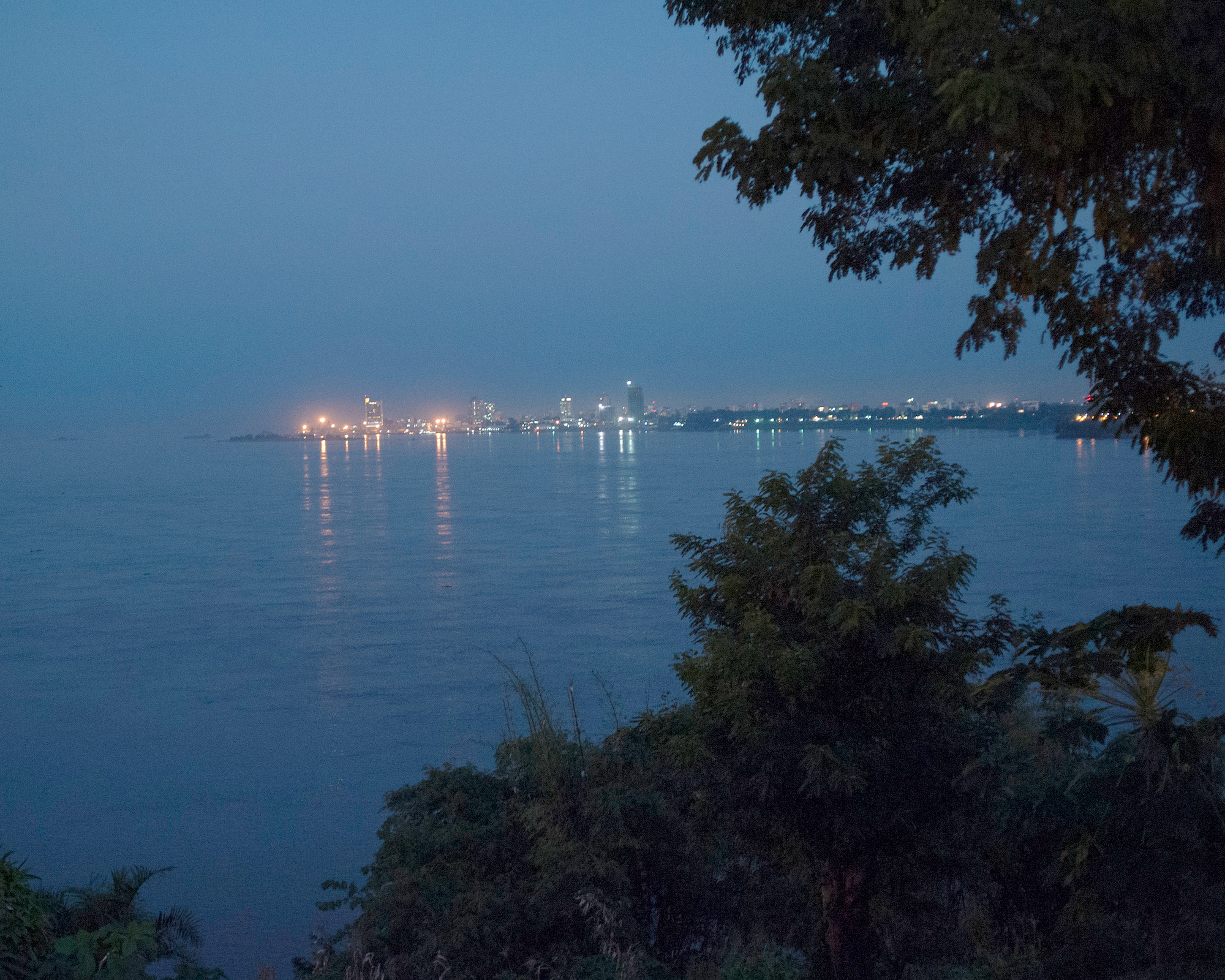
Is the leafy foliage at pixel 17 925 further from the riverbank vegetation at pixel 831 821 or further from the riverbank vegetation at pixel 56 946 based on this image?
the riverbank vegetation at pixel 831 821

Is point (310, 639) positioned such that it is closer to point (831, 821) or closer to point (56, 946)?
point (831, 821)

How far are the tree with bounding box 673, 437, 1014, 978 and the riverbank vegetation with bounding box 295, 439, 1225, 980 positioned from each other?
21mm

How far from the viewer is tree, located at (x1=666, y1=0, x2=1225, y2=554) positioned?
3438 millimetres

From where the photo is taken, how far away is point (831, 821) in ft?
23.2

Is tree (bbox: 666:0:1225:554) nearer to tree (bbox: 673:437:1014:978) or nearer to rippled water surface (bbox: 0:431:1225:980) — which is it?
tree (bbox: 673:437:1014:978)

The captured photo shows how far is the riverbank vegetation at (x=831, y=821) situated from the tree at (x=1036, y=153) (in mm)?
2010

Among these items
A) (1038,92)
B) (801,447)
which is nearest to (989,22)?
(1038,92)

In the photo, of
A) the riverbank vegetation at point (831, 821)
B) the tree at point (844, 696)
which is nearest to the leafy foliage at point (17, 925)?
the riverbank vegetation at point (831, 821)

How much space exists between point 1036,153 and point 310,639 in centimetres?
2495

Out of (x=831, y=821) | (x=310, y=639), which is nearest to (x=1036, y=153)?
(x=831, y=821)

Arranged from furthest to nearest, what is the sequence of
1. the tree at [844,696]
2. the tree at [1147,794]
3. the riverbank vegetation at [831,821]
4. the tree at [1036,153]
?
the tree at [844,696]
the riverbank vegetation at [831,821]
the tree at [1147,794]
the tree at [1036,153]

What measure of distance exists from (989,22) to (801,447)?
128958 millimetres

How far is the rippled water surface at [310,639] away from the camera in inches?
605

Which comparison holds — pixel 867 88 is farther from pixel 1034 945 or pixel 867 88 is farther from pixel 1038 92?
pixel 1034 945
